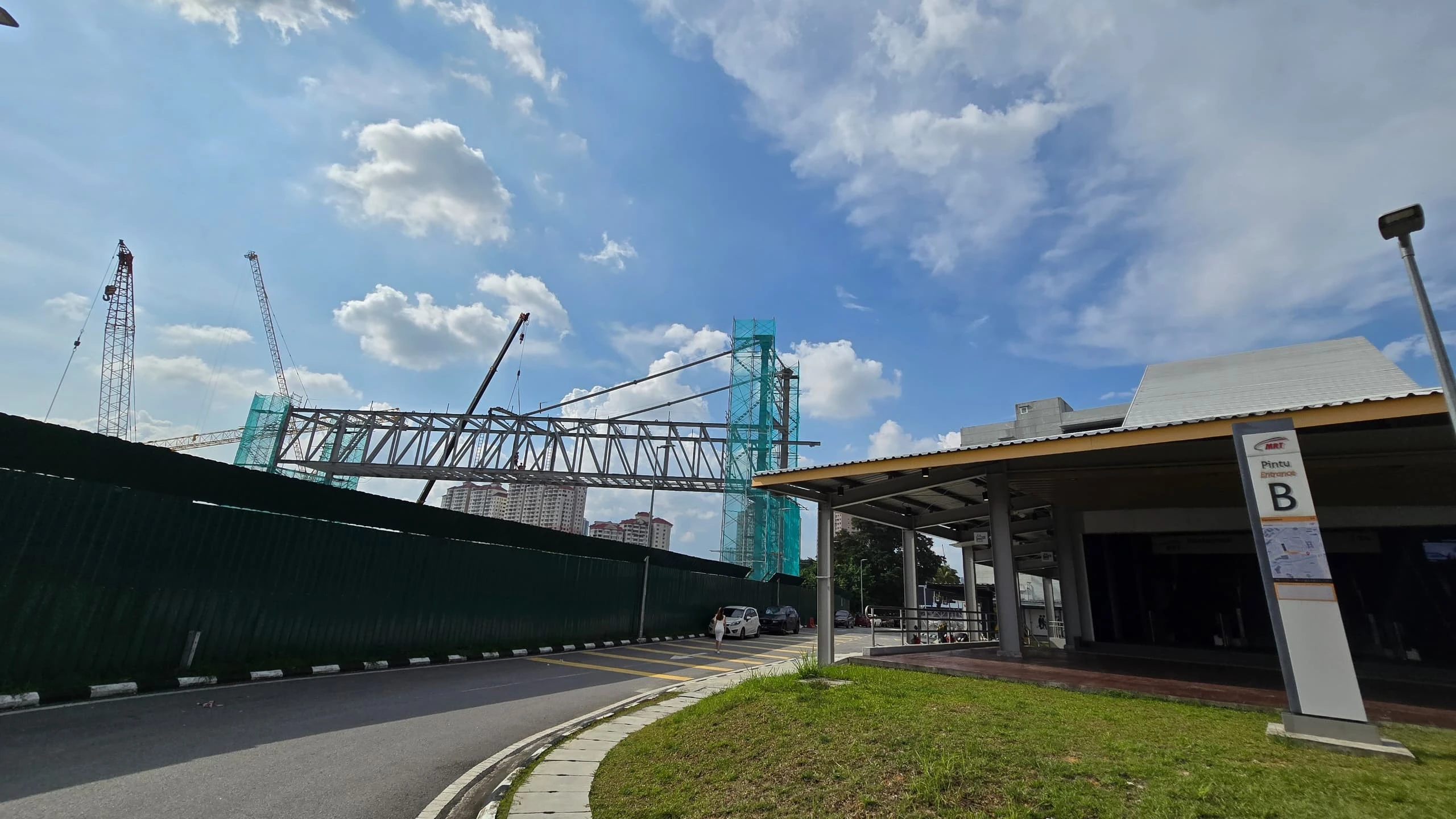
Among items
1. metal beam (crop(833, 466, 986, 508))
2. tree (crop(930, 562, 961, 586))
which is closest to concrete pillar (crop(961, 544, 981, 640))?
metal beam (crop(833, 466, 986, 508))

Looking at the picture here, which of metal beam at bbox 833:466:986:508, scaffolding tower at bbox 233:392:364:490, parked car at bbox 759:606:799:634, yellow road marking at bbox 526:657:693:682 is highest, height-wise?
scaffolding tower at bbox 233:392:364:490

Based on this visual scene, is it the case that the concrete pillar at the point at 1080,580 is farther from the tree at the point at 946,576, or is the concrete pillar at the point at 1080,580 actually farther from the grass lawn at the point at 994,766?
the tree at the point at 946,576

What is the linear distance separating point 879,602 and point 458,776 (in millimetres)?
58793

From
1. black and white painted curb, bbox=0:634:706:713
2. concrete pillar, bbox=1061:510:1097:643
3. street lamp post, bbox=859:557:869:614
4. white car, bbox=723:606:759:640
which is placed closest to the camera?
black and white painted curb, bbox=0:634:706:713

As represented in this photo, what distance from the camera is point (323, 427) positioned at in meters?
44.3

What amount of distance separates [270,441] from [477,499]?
147ft

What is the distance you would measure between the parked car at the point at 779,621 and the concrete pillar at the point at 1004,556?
17307 mm

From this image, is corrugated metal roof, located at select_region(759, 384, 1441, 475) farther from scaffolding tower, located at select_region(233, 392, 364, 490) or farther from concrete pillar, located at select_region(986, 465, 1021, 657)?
scaffolding tower, located at select_region(233, 392, 364, 490)

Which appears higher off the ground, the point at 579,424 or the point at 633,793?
the point at 579,424

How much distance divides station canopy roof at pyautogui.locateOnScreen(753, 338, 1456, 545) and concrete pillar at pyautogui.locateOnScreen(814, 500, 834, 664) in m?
0.46

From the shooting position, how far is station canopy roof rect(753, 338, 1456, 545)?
8195 millimetres

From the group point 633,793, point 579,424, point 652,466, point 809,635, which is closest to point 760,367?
point 652,466

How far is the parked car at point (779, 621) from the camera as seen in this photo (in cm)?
2875

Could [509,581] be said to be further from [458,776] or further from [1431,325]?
[1431,325]
